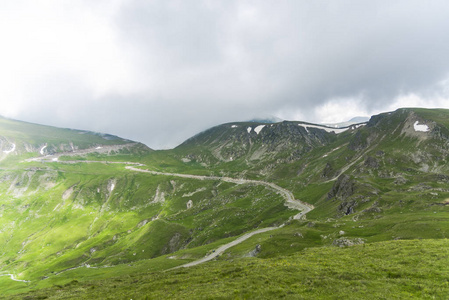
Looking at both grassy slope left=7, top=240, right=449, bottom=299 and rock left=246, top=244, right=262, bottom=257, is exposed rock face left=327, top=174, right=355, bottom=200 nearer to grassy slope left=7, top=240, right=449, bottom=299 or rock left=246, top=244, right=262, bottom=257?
rock left=246, top=244, right=262, bottom=257

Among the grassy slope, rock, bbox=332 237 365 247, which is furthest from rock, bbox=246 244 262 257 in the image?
the grassy slope

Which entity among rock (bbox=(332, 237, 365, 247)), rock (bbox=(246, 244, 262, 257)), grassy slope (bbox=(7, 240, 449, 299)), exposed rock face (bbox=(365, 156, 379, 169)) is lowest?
rock (bbox=(246, 244, 262, 257))

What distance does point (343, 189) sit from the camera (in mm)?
143125

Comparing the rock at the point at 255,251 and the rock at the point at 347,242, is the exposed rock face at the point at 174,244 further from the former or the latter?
the rock at the point at 347,242

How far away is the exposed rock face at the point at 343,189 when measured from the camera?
13475 centimetres

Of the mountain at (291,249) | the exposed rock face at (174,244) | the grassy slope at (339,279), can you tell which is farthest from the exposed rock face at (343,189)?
the exposed rock face at (174,244)

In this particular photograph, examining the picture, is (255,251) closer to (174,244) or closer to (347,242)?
(347,242)

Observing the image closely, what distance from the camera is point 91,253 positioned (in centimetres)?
16888

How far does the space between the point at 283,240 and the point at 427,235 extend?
1617 inches

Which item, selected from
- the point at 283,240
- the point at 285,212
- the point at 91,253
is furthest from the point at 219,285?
the point at 91,253

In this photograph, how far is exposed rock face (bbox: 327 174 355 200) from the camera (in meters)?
135

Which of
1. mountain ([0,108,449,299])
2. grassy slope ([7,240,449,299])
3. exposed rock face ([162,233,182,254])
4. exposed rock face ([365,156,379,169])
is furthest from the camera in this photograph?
exposed rock face ([365,156,379,169])

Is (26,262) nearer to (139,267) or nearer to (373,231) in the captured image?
(139,267)

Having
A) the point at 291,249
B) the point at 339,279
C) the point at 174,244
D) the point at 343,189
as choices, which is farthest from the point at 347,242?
the point at 174,244
